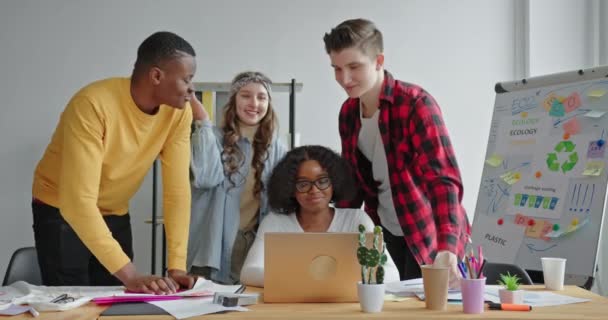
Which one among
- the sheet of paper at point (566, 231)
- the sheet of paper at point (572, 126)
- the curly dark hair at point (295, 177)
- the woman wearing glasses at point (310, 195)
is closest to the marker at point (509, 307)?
the woman wearing glasses at point (310, 195)

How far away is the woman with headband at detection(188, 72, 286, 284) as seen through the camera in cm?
252

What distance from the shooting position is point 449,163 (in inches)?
79.6

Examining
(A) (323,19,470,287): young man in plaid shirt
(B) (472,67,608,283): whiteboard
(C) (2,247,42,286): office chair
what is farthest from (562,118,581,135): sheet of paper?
(C) (2,247,42,286): office chair

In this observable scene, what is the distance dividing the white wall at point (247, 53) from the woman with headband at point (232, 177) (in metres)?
1.18

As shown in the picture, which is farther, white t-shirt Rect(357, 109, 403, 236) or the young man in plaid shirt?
white t-shirt Rect(357, 109, 403, 236)

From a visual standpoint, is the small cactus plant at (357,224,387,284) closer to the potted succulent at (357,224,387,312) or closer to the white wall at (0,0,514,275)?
the potted succulent at (357,224,387,312)

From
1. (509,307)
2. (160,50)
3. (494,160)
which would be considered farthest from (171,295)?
(494,160)

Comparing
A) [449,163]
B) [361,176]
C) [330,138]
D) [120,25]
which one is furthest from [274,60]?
[449,163]

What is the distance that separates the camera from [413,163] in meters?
2.19

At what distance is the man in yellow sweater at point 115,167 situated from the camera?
1.69 meters

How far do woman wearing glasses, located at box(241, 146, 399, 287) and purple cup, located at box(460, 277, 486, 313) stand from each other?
0.78m

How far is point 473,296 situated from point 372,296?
0.23 m

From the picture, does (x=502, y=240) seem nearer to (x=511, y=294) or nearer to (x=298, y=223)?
(x=298, y=223)

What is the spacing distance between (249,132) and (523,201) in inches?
47.1
